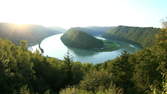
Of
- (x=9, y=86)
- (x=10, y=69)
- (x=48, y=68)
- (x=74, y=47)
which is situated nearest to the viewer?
(x=9, y=86)

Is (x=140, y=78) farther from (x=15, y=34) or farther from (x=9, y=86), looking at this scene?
(x=15, y=34)

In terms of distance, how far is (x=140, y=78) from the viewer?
1644 inches

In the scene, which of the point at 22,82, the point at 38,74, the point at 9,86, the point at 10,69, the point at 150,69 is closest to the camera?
the point at 9,86

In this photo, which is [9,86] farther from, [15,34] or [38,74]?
[15,34]

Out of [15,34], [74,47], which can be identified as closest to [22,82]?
[74,47]

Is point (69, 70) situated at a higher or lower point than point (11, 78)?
lower

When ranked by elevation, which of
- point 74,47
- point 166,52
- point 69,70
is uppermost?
point 166,52

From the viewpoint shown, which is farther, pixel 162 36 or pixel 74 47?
pixel 74 47

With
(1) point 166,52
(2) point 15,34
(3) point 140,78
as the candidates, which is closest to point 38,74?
(3) point 140,78

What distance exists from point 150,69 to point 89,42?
146 meters

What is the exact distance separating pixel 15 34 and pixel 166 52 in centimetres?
16799

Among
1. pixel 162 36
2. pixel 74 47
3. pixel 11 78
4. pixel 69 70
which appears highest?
pixel 162 36

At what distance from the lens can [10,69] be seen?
37938 mm

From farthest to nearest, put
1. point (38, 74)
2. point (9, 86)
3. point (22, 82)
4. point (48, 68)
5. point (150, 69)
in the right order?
point (48, 68) → point (38, 74) → point (150, 69) → point (22, 82) → point (9, 86)
